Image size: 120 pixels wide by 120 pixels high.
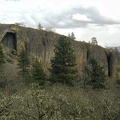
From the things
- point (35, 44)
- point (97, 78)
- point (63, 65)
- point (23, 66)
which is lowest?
point (97, 78)

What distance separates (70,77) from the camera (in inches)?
2057

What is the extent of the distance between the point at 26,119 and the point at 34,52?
5918cm

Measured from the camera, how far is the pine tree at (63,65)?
5215 centimetres

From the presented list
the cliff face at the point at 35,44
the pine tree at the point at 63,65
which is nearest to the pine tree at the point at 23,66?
the pine tree at the point at 63,65

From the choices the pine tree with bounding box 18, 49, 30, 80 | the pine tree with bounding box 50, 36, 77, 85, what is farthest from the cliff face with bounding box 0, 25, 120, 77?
the pine tree with bounding box 50, 36, 77, 85

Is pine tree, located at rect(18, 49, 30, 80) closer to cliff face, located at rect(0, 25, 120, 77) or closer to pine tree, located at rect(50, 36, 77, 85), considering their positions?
pine tree, located at rect(50, 36, 77, 85)

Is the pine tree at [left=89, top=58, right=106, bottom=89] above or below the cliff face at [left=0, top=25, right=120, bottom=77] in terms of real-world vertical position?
below

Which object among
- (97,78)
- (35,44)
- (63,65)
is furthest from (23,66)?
(35,44)

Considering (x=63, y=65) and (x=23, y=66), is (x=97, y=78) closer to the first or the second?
(x=63, y=65)

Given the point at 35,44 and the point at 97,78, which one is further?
the point at 35,44

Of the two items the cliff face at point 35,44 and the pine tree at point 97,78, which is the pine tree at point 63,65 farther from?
the cliff face at point 35,44

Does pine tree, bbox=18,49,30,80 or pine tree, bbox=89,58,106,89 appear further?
pine tree, bbox=18,49,30,80

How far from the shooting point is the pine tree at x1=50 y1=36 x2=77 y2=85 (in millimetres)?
52153

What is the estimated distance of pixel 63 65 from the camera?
5384cm
